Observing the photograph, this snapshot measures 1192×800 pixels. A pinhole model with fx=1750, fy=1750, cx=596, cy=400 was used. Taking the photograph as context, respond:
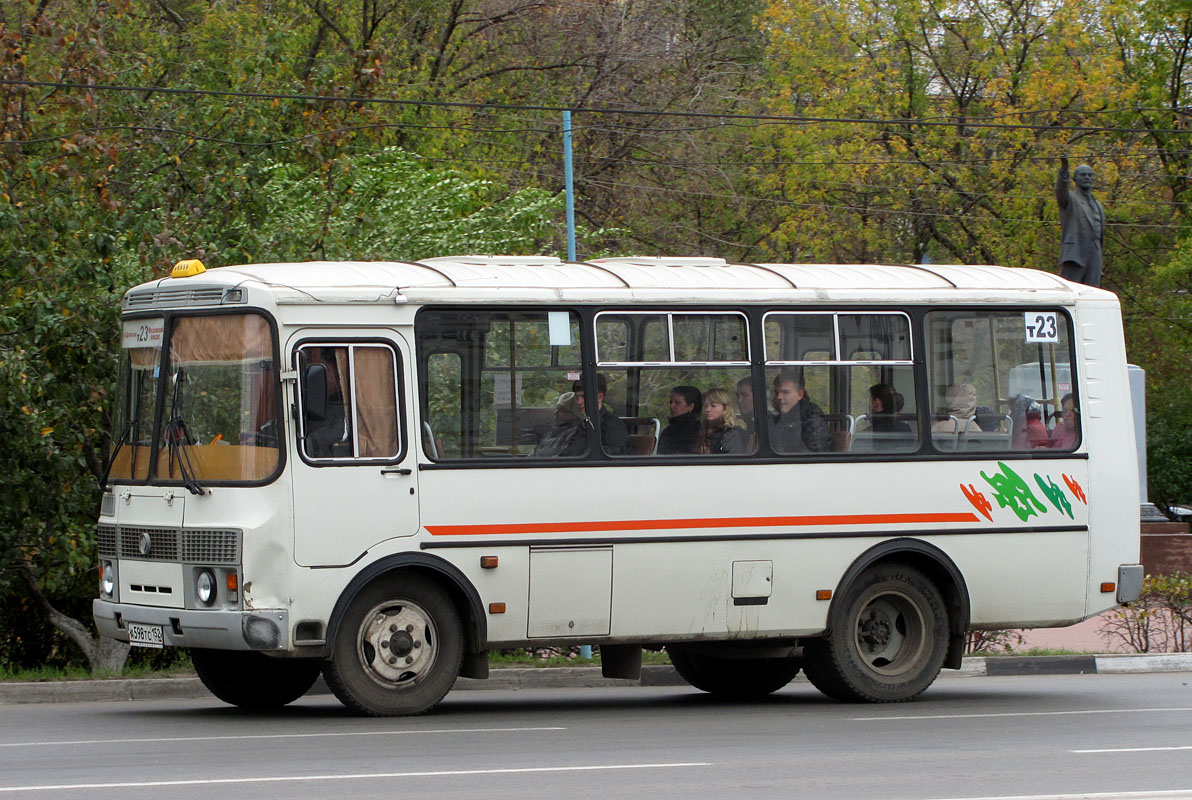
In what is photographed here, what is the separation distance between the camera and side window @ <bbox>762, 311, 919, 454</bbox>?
40.1 feet

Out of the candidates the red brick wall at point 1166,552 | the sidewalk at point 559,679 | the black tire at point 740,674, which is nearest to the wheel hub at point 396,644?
the sidewalk at point 559,679

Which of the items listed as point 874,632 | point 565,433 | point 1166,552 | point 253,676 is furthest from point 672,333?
point 1166,552

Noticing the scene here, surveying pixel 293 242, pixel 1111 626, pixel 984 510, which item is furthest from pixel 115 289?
pixel 1111 626

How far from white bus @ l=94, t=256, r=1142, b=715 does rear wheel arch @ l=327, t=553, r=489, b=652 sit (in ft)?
0.07

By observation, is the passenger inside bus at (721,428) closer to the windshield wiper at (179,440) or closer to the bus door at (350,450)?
the bus door at (350,450)

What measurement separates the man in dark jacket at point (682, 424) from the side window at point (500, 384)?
60 cm

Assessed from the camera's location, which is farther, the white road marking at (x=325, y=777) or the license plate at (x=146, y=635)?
the license plate at (x=146, y=635)

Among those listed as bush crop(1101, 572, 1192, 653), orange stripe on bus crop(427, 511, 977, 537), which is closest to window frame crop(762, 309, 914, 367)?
orange stripe on bus crop(427, 511, 977, 537)

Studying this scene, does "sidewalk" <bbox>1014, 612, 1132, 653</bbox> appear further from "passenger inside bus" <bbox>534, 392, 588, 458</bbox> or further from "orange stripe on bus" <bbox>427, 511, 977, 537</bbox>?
"passenger inside bus" <bbox>534, 392, 588, 458</bbox>

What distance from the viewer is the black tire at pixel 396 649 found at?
10844mm

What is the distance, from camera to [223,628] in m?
10.5

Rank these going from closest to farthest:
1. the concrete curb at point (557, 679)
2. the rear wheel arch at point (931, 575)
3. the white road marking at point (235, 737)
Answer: the white road marking at point (235, 737) < the rear wheel arch at point (931, 575) < the concrete curb at point (557, 679)

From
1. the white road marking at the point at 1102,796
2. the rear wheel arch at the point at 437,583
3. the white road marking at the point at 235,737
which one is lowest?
the white road marking at the point at 1102,796

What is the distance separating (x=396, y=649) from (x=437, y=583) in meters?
0.49
